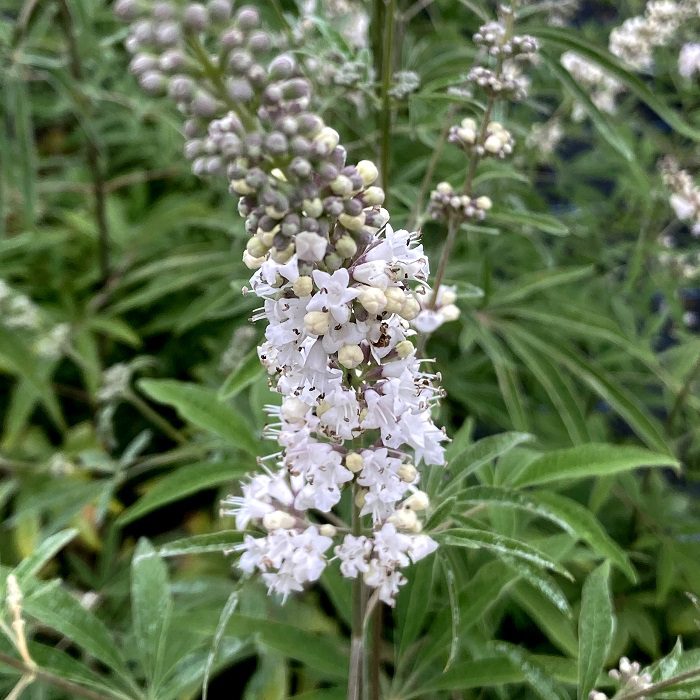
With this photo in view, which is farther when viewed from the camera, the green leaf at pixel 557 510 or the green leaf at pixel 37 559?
the green leaf at pixel 37 559

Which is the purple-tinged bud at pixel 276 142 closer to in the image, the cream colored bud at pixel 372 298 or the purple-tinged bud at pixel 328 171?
the purple-tinged bud at pixel 328 171

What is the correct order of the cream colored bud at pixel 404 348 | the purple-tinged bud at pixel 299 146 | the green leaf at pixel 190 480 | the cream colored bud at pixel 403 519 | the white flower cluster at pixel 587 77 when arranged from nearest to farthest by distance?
the purple-tinged bud at pixel 299 146, the cream colored bud at pixel 404 348, the cream colored bud at pixel 403 519, the green leaf at pixel 190 480, the white flower cluster at pixel 587 77

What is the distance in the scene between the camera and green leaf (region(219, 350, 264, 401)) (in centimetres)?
154

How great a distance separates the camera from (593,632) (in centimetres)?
128

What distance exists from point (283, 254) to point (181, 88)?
0.25 m

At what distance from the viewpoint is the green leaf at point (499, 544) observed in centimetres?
109

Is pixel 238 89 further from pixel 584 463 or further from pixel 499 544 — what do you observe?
pixel 584 463

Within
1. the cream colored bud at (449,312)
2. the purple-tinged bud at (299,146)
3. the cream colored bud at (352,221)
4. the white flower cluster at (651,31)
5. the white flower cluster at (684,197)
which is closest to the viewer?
the purple-tinged bud at (299,146)

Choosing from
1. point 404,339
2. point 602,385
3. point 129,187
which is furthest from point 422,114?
point 129,187

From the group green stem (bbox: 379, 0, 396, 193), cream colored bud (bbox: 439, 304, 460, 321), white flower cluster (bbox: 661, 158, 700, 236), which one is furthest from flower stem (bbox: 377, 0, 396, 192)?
white flower cluster (bbox: 661, 158, 700, 236)

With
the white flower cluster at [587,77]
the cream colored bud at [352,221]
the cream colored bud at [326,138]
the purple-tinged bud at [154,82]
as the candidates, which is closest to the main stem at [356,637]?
the cream colored bud at [352,221]

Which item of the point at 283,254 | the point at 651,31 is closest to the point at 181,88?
the point at 283,254

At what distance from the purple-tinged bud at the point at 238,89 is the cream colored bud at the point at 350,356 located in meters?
0.36

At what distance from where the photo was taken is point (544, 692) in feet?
4.22
